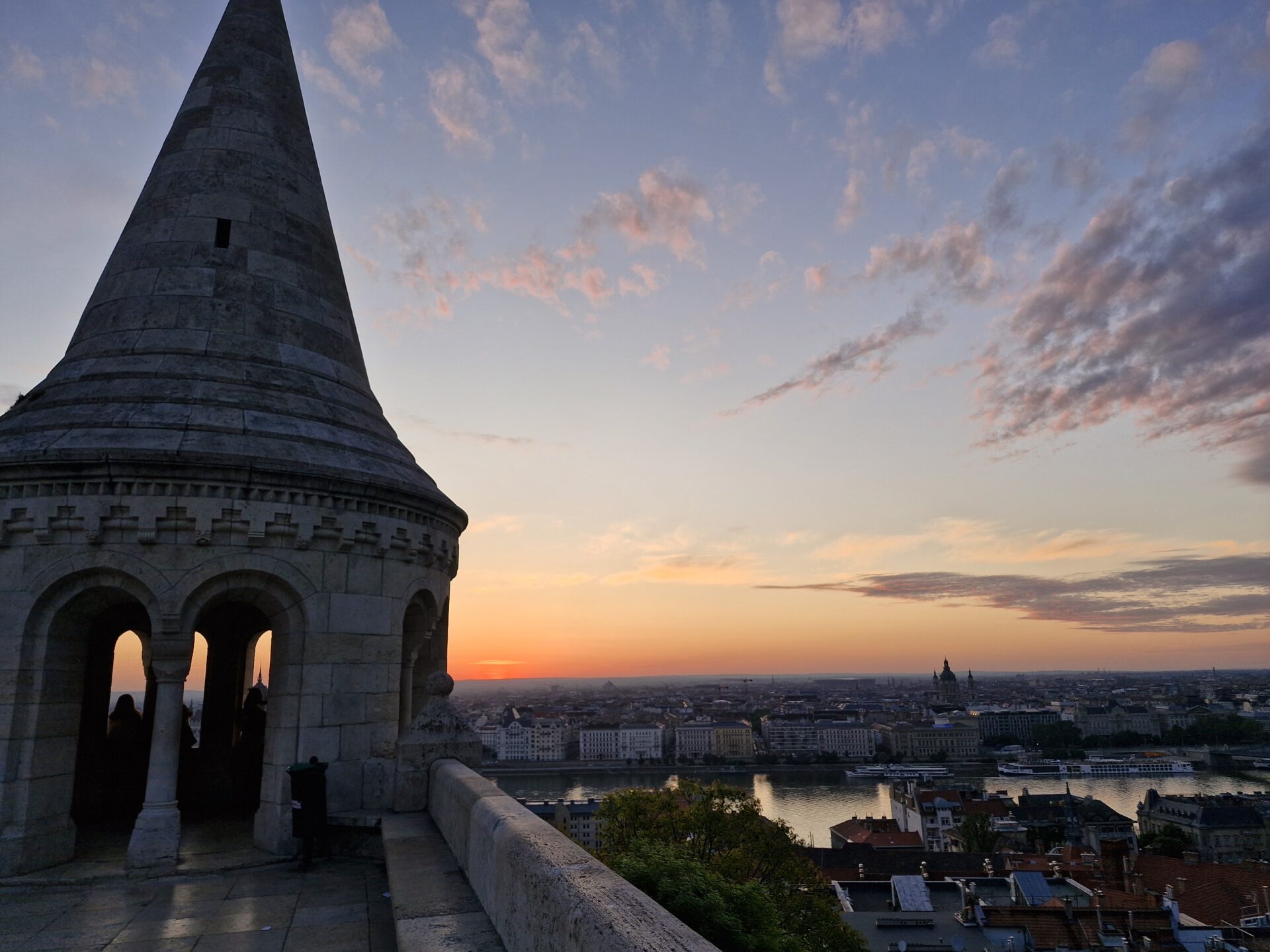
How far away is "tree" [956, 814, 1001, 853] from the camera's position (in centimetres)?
6094

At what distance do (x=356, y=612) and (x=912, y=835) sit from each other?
60757 mm

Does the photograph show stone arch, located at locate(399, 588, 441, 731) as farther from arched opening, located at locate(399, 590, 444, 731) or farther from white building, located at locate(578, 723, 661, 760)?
white building, located at locate(578, 723, 661, 760)

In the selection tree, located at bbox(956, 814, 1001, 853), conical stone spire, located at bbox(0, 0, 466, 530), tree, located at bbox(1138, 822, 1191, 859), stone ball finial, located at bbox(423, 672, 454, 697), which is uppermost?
conical stone spire, located at bbox(0, 0, 466, 530)

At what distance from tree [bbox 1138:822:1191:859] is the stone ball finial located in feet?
216

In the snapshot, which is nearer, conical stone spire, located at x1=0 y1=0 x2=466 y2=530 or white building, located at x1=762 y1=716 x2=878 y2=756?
conical stone spire, located at x1=0 y1=0 x2=466 y2=530

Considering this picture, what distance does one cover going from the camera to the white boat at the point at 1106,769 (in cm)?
12012

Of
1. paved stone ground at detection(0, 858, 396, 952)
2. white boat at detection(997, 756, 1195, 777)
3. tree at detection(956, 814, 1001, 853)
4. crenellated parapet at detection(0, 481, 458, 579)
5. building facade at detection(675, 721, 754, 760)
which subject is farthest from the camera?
building facade at detection(675, 721, 754, 760)

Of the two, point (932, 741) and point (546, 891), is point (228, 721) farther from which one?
point (932, 741)

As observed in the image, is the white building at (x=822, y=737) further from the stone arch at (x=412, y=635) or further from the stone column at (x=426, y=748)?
the stone column at (x=426, y=748)

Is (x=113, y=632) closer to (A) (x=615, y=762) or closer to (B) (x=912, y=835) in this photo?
(B) (x=912, y=835)

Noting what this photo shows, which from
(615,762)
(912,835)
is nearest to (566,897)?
(912,835)

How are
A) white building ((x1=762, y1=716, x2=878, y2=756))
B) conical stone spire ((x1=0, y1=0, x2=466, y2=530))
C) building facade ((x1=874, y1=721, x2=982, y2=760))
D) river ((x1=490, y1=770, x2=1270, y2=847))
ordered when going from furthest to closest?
white building ((x1=762, y1=716, x2=878, y2=756))
building facade ((x1=874, y1=721, x2=982, y2=760))
river ((x1=490, y1=770, x2=1270, y2=847))
conical stone spire ((x1=0, y1=0, x2=466, y2=530))

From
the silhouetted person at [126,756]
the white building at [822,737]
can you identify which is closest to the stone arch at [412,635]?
the silhouetted person at [126,756]

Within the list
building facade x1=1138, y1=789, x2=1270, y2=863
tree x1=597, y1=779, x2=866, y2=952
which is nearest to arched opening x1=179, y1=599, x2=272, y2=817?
tree x1=597, y1=779, x2=866, y2=952
